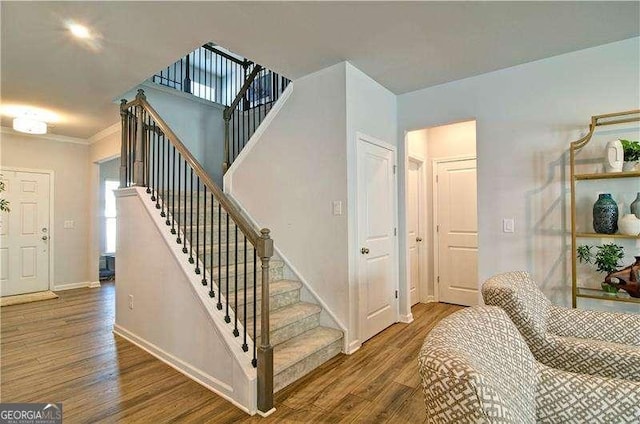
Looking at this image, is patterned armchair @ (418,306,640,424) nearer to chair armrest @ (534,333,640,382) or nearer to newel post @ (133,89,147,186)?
chair armrest @ (534,333,640,382)

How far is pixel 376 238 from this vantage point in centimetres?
330

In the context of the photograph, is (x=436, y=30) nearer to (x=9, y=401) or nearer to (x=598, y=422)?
(x=598, y=422)

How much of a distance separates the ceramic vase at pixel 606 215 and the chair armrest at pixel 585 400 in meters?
1.70

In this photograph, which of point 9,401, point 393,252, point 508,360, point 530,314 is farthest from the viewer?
point 393,252

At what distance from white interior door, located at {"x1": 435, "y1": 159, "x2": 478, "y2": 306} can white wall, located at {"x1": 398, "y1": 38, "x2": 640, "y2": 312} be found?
1.06 meters

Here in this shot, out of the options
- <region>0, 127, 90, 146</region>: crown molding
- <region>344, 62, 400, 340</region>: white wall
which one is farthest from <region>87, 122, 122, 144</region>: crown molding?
<region>344, 62, 400, 340</region>: white wall

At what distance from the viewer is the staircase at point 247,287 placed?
2.06 meters

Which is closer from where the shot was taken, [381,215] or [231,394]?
[231,394]

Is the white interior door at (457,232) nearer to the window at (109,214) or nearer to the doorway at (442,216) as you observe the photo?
the doorway at (442,216)

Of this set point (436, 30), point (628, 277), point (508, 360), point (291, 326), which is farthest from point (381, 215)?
point (508, 360)

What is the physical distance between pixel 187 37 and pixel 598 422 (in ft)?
10.9

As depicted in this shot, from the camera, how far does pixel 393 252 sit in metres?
3.62

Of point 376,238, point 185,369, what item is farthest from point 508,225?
point 185,369

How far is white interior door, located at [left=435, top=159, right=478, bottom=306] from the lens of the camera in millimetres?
4184
